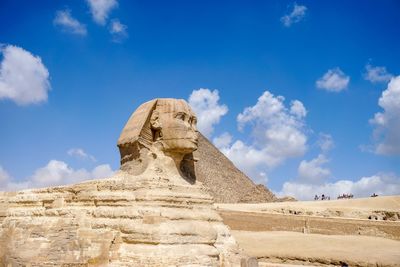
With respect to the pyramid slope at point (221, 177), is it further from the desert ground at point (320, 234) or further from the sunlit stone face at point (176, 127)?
the sunlit stone face at point (176, 127)

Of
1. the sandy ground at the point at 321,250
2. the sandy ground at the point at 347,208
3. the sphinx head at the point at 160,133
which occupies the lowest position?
the sandy ground at the point at 321,250

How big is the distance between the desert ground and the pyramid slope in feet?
3.52

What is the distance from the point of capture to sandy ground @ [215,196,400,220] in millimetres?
27156

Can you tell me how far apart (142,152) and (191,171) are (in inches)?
59.1

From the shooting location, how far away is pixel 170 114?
10.5 metres

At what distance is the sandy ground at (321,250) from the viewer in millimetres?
14289

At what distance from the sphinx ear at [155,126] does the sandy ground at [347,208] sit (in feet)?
52.6

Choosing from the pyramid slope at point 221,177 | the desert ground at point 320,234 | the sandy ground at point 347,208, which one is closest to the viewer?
the desert ground at point 320,234

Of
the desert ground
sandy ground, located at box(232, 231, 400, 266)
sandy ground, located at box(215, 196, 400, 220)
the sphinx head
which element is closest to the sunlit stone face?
the sphinx head

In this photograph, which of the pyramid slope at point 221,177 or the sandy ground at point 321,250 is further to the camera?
the pyramid slope at point 221,177

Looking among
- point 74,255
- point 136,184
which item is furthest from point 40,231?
point 136,184

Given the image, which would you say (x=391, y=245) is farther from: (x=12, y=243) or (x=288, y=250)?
(x=12, y=243)

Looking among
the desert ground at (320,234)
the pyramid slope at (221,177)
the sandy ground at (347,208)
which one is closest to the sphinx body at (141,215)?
the desert ground at (320,234)

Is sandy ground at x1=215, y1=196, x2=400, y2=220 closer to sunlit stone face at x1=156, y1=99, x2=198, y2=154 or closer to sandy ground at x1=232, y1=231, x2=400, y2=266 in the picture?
sandy ground at x1=232, y1=231, x2=400, y2=266
